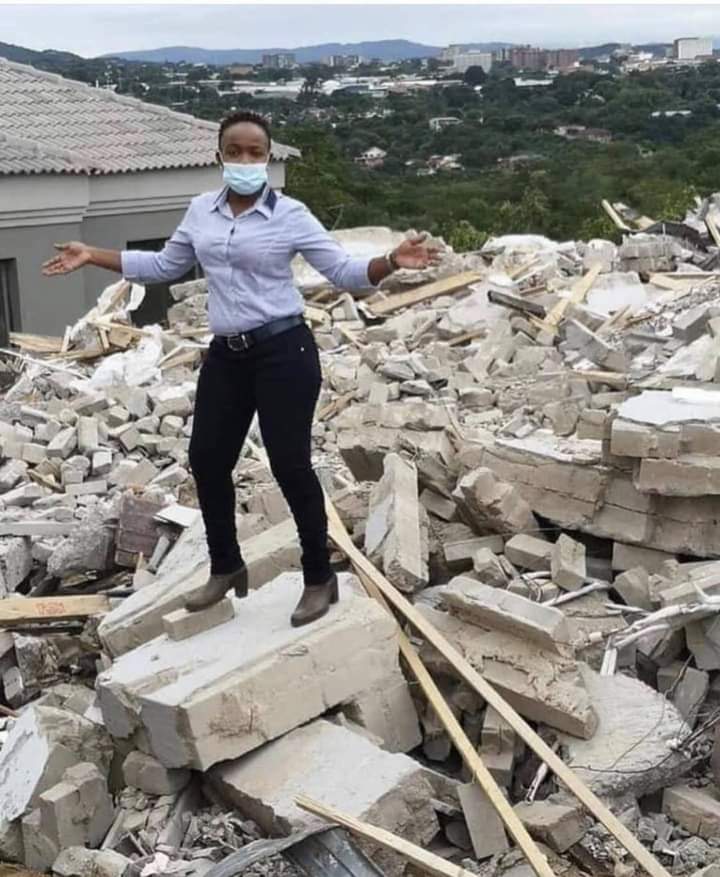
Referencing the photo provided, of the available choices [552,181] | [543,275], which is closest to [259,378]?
[543,275]

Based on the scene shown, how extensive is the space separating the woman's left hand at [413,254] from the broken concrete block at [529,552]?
1717 millimetres

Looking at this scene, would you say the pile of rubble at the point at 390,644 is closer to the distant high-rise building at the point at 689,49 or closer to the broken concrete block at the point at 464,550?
the broken concrete block at the point at 464,550

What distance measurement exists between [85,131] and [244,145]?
15.9m

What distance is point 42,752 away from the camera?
454 centimetres

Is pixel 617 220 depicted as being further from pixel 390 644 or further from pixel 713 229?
pixel 390 644

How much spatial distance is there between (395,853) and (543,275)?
30.3 ft

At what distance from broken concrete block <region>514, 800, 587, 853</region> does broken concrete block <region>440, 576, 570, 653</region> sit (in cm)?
70

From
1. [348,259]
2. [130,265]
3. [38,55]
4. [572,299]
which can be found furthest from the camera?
[38,55]

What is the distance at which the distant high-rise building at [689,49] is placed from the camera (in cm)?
9359

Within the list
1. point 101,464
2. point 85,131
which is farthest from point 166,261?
point 85,131

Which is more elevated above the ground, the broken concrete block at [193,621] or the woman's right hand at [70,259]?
the woman's right hand at [70,259]

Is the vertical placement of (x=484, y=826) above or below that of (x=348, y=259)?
below

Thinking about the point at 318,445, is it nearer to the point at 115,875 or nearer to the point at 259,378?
the point at 259,378

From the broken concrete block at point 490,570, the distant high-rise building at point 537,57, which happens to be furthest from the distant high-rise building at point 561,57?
the broken concrete block at point 490,570
